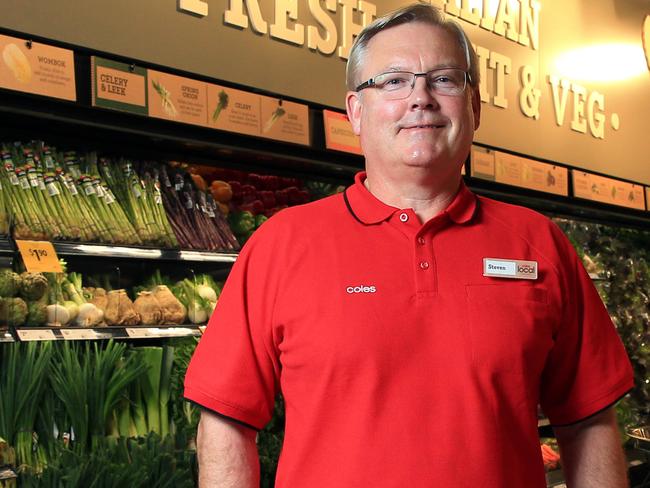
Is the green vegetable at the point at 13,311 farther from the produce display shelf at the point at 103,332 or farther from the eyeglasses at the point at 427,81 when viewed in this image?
the eyeglasses at the point at 427,81

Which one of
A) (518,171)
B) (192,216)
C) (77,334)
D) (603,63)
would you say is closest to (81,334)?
(77,334)

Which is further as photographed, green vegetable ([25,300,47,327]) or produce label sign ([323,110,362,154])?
produce label sign ([323,110,362,154])

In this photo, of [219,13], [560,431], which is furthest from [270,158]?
[560,431]

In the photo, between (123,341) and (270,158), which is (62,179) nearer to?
(123,341)

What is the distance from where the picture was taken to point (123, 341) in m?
3.20

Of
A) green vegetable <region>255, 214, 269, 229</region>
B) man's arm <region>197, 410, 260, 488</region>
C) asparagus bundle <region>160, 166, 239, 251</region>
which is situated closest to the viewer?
man's arm <region>197, 410, 260, 488</region>

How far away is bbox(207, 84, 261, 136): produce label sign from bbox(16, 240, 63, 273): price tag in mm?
795

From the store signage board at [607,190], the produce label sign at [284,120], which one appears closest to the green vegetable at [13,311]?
the produce label sign at [284,120]

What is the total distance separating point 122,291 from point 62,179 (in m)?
0.47

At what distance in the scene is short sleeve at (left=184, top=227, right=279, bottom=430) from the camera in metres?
1.62

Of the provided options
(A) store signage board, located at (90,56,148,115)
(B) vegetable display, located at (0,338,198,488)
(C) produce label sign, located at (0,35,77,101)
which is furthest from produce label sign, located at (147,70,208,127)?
(B) vegetable display, located at (0,338,198,488)

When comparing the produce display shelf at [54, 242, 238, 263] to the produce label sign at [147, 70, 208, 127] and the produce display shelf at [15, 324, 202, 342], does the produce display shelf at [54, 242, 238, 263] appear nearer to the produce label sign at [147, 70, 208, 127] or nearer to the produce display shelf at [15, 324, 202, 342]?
the produce display shelf at [15, 324, 202, 342]

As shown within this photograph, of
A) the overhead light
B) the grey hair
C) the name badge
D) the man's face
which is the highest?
the overhead light

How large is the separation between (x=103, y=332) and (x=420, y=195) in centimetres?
168
